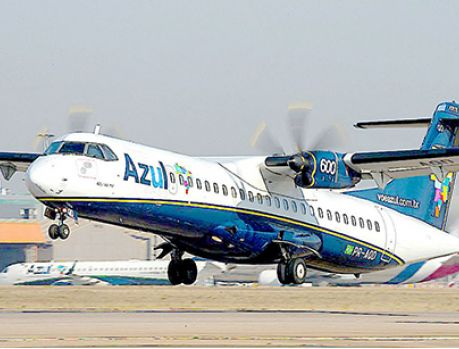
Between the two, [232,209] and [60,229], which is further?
[232,209]

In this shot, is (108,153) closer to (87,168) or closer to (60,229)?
(87,168)

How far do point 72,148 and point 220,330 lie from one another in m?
9.74

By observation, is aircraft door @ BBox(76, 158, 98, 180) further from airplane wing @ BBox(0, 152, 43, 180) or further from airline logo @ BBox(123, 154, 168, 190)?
airplane wing @ BBox(0, 152, 43, 180)

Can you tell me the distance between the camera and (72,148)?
77.7 feet

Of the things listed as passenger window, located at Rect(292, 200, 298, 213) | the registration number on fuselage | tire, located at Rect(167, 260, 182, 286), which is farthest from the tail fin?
tire, located at Rect(167, 260, 182, 286)

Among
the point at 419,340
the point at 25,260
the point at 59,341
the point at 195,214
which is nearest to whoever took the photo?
the point at 59,341

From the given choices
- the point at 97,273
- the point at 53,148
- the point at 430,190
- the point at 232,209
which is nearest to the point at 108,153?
the point at 53,148

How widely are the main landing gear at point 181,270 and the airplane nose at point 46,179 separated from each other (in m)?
5.91

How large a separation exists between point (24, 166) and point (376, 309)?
11.6 m

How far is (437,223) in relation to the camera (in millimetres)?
33656

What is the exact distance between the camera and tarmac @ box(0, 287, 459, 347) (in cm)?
1362

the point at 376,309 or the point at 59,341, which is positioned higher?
the point at 59,341

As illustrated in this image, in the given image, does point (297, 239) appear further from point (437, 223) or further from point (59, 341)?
point (59, 341)

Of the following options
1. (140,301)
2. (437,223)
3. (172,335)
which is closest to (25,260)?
(437,223)
